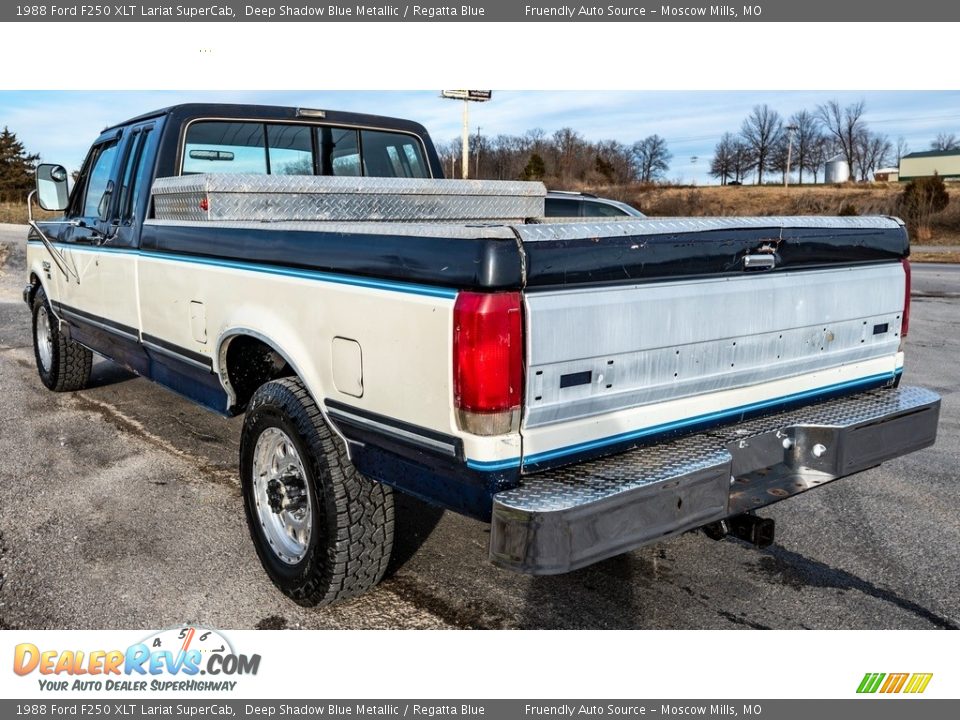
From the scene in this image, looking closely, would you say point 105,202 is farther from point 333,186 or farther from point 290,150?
point 333,186

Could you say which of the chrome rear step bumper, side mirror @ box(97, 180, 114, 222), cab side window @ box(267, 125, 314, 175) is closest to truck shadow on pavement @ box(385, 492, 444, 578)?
the chrome rear step bumper

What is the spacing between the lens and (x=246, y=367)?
3.93 meters

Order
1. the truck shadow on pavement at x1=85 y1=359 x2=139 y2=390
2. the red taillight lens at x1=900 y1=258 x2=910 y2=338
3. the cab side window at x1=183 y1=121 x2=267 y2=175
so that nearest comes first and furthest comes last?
1. the red taillight lens at x1=900 y1=258 x2=910 y2=338
2. the cab side window at x1=183 y1=121 x2=267 y2=175
3. the truck shadow on pavement at x1=85 y1=359 x2=139 y2=390

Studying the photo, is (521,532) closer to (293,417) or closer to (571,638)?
(571,638)

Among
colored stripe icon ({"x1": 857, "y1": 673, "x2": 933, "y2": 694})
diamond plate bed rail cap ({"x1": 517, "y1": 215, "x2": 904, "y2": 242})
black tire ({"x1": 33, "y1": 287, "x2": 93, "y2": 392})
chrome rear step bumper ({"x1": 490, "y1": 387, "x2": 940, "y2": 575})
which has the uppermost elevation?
diamond plate bed rail cap ({"x1": 517, "y1": 215, "x2": 904, "y2": 242})

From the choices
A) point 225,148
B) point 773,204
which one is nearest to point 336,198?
point 225,148

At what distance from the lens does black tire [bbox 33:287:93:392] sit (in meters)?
6.62

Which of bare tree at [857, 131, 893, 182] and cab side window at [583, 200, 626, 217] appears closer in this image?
cab side window at [583, 200, 626, 217]

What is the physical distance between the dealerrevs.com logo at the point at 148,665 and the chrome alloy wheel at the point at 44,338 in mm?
4359

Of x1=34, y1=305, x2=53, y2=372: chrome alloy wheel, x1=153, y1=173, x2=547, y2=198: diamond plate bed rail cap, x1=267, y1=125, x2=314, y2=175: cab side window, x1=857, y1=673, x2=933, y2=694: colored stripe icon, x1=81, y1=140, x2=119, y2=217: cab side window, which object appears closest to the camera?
x1=857, y1=673, x2=933, y2=694: colored stripe icon

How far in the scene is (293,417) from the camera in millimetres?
3211

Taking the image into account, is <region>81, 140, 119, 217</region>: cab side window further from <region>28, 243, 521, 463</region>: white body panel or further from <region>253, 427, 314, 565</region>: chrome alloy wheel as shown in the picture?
<region>253, 427, 314, 565</region>: chrome alloy wheel

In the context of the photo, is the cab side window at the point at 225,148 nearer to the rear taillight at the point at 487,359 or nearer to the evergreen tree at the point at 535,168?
the rear taillight at the point at 487,359

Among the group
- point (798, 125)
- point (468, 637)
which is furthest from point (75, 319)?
point (798, 125)
